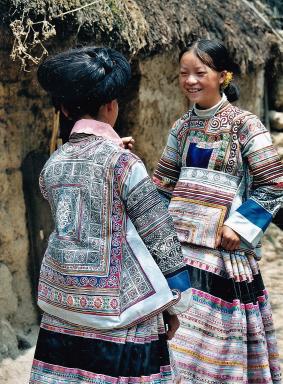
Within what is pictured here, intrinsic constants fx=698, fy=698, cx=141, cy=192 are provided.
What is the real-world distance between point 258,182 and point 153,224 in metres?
1.03

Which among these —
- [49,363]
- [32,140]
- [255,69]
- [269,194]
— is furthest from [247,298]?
[255,69]

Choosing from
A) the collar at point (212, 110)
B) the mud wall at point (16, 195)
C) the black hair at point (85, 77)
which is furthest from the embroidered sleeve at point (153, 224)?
the mud wall at point (16, 195)

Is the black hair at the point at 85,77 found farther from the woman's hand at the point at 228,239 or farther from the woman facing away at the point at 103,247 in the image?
the woman's hand at the point at 228,239

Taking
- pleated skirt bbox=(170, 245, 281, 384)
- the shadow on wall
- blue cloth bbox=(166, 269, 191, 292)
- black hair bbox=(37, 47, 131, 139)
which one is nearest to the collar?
pleated skirt bbox=(170, 245, 281, 384)

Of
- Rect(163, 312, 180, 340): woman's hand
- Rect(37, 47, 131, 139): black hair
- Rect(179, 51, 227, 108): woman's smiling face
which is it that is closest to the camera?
Rect(37, 47, 131, 139): black hair

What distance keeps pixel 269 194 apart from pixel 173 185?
1.81 feet

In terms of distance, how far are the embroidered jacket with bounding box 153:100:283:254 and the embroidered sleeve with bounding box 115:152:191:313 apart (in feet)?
2.87

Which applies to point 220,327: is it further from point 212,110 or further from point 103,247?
point 103,247

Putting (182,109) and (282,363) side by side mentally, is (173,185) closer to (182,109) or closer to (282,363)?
(282,363)

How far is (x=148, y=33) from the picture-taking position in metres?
5.01

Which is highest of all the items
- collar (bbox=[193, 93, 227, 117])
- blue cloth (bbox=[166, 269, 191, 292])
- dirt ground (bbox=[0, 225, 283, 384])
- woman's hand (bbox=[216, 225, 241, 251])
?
collar (bbox=[193, 93, 227, 117])

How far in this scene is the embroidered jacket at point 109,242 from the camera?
7.76 feet

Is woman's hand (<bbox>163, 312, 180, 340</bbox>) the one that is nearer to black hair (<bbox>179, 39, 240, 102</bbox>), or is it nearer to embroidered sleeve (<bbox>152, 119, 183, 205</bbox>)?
embroidered sleeve (<bbox>152, 119, 183, 205</bbox>)

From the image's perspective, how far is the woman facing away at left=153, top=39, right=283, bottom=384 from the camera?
3.26 meters
